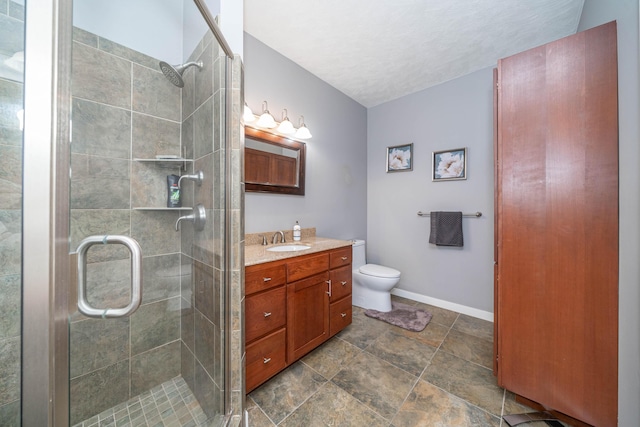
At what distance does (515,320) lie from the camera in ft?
4.14

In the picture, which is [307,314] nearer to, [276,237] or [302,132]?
[276,237]

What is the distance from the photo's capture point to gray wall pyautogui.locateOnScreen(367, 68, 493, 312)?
2.27 m

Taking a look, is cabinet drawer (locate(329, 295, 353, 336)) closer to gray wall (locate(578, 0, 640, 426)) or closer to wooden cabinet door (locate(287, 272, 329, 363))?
wooden cabinet door (locate(287, 272, 329, 363))

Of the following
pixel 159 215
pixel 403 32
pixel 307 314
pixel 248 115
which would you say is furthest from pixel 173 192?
pixel 403 32

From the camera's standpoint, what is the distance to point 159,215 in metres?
1.29

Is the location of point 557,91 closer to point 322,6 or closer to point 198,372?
point 322,6

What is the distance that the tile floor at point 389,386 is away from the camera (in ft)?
3.94

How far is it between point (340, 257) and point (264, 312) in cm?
78

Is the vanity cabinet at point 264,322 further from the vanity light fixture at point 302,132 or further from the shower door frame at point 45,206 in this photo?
the vanity light fixture at point 302,132

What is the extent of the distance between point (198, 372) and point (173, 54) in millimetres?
1815

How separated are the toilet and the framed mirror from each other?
3.57ft

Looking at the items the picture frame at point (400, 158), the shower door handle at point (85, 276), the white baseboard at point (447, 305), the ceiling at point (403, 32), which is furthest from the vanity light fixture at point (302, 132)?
the white baseboard at point (447, 305)

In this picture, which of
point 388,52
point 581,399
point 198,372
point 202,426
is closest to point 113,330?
point 198,372

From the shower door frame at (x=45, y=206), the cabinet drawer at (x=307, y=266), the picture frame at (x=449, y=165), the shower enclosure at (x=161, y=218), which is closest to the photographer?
the shower door frame at (x=45, y=206)
